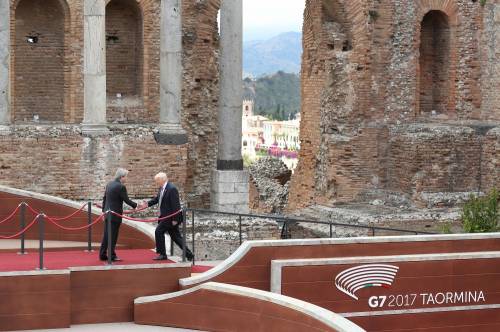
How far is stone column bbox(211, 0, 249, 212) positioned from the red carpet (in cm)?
727

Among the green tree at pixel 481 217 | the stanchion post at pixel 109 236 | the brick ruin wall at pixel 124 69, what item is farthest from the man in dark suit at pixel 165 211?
the green tree at pixel 481 217

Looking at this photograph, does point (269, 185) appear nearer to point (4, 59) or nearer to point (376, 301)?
point (4, 59)

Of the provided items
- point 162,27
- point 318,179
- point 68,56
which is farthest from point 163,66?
point 318,179

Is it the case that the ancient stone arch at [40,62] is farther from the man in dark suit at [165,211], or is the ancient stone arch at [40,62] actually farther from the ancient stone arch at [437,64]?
the man in dark suit at [165,211]

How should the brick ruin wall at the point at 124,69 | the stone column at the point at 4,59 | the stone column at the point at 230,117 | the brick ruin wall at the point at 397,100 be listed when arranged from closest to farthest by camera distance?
the stone column at the point at 230,117, the stone column at the point at 4,59, the brick ruin wall at the point at 124,69, the brick ruin wall at the point at 397,100

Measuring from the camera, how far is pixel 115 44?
3219 cm

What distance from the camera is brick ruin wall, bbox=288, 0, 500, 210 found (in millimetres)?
33906

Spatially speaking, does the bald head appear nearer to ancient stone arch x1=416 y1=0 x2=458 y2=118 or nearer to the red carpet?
the red carpet

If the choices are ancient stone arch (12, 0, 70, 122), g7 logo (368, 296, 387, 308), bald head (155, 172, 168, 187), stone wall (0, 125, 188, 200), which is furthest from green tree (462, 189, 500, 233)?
bald head (155, 172, 168, 187)

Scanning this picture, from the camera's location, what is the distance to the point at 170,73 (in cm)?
2839

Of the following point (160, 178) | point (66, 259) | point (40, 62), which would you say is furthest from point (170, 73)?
point (66, 259)

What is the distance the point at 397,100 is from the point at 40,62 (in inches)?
436

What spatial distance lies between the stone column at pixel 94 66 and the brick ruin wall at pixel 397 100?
8899mm

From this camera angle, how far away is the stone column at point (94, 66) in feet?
92.0
